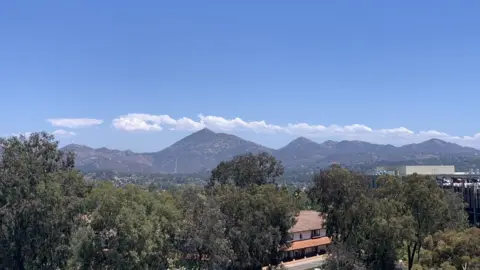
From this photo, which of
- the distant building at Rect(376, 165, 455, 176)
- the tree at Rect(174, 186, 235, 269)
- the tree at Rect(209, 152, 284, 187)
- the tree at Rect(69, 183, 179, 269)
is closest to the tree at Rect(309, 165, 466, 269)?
the tree at Rect(174, 186, 235, 269)

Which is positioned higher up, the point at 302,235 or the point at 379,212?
the point at 379,212

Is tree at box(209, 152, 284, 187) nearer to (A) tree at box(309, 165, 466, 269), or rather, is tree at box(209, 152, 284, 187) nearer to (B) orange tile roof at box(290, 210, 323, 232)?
(B) orange tile roof at box(290, 210, 323, 232)

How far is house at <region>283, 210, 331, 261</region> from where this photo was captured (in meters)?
63.1

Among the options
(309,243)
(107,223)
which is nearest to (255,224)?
(107,223)

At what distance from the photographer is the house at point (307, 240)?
63.1 metres

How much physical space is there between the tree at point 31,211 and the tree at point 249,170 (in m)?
36.4

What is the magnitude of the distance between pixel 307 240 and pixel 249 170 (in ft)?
46.6

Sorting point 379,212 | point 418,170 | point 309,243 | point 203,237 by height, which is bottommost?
point 309,243

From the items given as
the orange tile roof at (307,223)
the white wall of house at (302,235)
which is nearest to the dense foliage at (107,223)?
the white wall of house at (302,235)

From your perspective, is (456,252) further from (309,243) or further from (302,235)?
(302,235)

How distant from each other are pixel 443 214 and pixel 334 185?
10.3m

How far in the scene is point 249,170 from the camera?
2908 inches

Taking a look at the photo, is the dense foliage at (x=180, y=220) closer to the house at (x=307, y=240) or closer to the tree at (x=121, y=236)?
the tree at (x=121, y=236)

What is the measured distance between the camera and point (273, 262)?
154 ft
